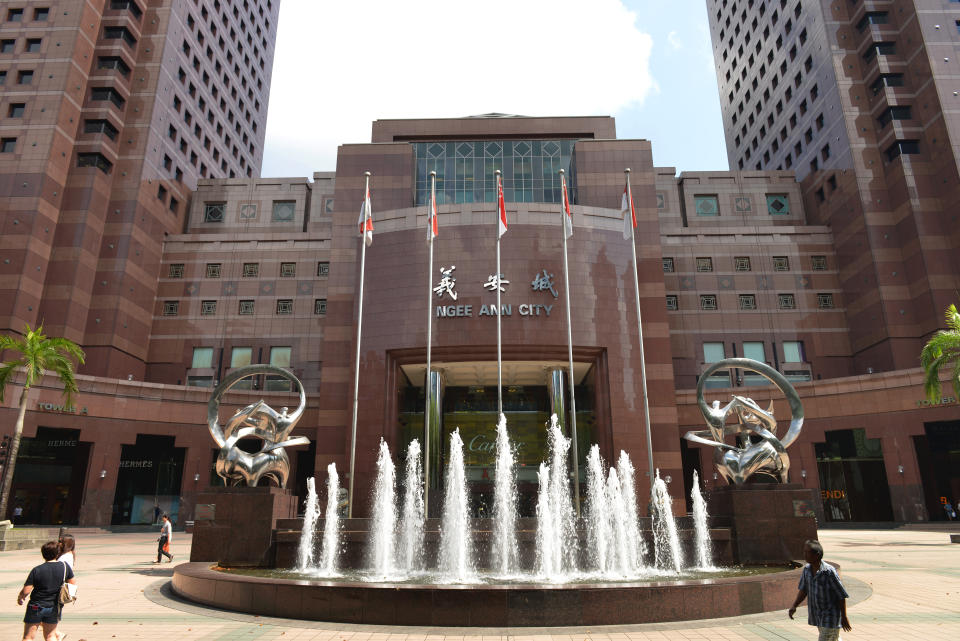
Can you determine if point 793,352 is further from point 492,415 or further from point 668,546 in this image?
point 668,546

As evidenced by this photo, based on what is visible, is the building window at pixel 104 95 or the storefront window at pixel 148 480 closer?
the storefront window at pixel 148 480

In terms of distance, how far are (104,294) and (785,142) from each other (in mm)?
60347

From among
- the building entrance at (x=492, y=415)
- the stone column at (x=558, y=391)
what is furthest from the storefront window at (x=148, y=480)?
the stone column at (x=558, y=391)

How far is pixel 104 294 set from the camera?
44.2 meters

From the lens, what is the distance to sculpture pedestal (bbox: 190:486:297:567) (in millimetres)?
16625

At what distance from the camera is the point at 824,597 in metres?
6.58

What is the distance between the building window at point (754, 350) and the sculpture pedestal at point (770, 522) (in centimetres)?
3150

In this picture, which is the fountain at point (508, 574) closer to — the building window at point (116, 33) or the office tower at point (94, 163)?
the office tower at point (94, 163)

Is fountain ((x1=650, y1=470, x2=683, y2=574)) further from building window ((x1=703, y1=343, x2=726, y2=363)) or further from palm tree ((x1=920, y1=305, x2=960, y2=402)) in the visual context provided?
building window ((x1=703, y1=343, x2=726, y2=363))

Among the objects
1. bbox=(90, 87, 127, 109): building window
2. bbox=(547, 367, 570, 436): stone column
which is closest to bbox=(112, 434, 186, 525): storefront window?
bbox=(547, 367, 570, 436): stone column

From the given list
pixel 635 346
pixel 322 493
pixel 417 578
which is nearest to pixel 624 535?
pixel 417 578

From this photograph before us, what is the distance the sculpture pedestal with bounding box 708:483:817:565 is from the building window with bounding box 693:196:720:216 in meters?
40.1

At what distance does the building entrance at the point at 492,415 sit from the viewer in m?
36.2

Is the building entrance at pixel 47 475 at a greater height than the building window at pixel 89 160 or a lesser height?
lesser
